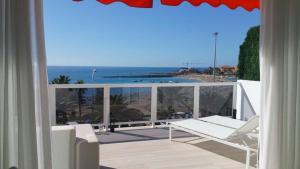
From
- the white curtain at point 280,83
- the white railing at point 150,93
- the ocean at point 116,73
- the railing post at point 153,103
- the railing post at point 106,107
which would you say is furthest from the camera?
the ocean at point 116,73

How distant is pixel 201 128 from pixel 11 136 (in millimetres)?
3493

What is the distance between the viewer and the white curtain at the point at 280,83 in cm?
265

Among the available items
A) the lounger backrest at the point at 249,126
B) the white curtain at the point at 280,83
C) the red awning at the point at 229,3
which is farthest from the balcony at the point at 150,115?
the red awning at the point at 229,3

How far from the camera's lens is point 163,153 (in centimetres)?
471

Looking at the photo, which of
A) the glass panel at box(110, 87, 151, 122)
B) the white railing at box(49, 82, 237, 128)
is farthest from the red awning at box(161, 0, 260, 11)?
the glass panel at box(110, 87, 151, 122)

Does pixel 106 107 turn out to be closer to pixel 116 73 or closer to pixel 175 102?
pixel 175 102

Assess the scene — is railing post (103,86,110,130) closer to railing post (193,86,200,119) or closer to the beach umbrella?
railing post (193,86,200,119)

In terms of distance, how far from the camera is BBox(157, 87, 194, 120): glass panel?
6.81 m

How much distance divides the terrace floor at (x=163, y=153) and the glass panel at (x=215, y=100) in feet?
4.55

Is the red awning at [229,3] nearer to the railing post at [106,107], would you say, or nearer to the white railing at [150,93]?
the white railing at [150,93]

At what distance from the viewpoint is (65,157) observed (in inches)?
114

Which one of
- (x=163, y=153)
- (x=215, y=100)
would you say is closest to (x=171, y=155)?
Answer: (x=163, y=153)

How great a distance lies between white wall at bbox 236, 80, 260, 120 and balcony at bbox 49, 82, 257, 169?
0.02m

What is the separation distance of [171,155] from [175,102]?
7.83 feet
